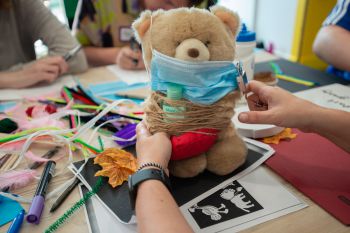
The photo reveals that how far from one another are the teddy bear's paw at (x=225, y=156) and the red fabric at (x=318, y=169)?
0.22ft

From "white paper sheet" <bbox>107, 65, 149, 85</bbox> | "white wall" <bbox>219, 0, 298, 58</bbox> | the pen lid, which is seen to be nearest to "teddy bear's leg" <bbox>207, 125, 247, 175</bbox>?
the pen lid

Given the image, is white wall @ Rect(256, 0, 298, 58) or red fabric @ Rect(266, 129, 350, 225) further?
white wall @ Rect(256, 0, 298, 58)

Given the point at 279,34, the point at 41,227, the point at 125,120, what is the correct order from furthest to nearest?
the point at 279,34 → the point at 125,120 → the point at 41,227

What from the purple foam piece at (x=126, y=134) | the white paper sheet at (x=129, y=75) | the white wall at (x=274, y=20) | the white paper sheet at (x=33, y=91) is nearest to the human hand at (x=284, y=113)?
the purple foam piece at (x=126, y=134)

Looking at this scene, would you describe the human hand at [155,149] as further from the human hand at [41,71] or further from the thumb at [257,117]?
the human hand at [41,71]

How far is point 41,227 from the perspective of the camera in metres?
0.36

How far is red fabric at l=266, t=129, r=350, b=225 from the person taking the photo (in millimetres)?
384

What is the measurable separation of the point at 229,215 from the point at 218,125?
0.12 meters

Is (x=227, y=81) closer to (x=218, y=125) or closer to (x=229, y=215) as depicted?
(x=218, y=125)

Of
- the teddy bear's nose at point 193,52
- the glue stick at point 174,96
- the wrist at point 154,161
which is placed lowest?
the wrist at point 154,161

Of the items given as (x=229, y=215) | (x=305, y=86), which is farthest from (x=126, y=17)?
(x=229, y=215)

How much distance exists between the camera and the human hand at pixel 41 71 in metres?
0.81

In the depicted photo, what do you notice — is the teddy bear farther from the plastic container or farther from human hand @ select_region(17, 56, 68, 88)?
human hand @ select_region(17, 56, 68, 88)

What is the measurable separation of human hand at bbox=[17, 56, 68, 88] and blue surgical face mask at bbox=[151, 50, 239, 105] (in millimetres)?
547
